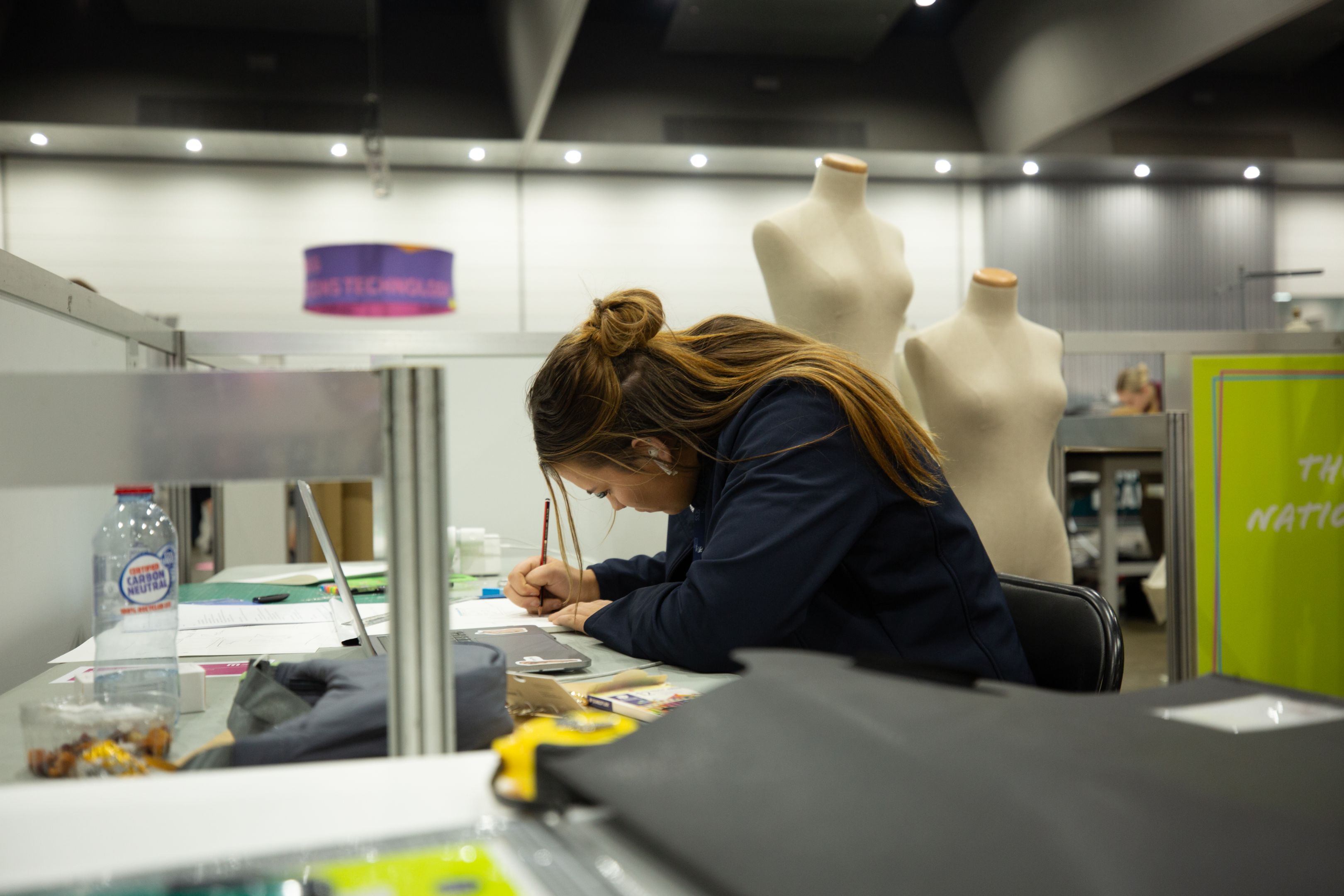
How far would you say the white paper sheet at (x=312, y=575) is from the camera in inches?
78.5

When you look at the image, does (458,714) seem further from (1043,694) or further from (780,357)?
(780,357)

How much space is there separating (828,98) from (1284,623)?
4097 mm

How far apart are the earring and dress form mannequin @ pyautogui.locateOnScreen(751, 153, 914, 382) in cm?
83

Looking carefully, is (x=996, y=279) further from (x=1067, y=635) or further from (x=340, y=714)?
(x=340, y=714)

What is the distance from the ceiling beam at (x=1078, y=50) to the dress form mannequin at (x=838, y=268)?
261 cm

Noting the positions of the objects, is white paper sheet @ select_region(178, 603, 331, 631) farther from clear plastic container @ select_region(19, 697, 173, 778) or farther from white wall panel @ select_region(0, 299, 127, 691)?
clear plastic container @ select_region(19, 697, 173, 778)

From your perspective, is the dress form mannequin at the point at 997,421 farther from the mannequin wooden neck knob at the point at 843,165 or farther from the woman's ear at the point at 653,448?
the woman's ear at the point at 653,448

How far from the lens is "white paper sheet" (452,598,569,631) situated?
4.81 ft

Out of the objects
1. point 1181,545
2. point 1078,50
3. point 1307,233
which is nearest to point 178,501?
point 1181,545

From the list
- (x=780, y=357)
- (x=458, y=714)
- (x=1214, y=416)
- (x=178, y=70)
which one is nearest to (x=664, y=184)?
(x=178, y=70)

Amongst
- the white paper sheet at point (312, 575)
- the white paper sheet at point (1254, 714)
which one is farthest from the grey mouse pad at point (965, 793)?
the white paper sheet at point (312, 575)

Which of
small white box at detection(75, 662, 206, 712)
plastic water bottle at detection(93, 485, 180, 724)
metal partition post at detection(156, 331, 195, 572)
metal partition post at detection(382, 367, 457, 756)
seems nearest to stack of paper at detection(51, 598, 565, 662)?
plastic water bottle at detection(93, 485, 180, 724)

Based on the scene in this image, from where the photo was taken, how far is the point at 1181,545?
2.40m

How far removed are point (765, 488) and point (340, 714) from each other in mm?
588
